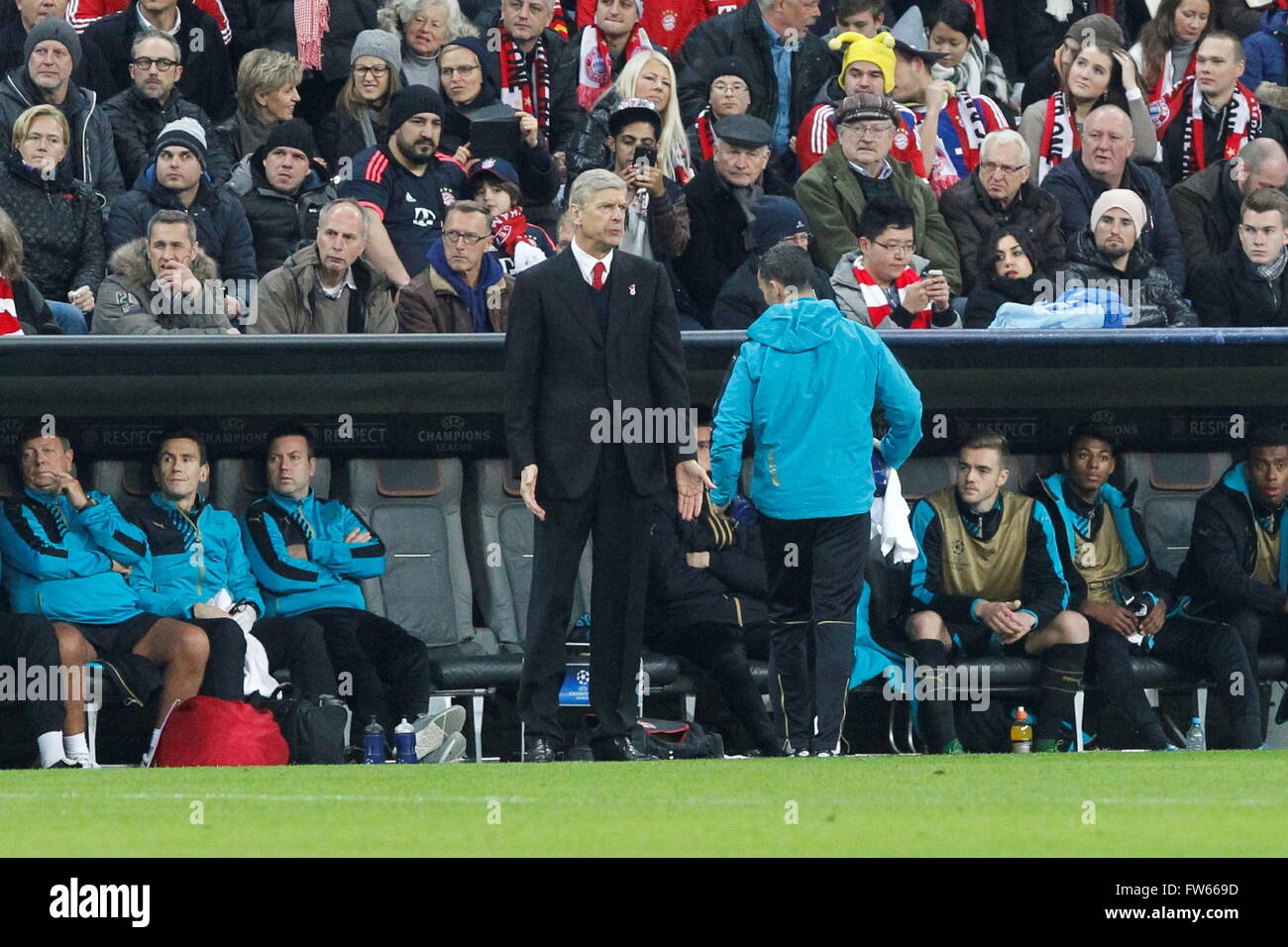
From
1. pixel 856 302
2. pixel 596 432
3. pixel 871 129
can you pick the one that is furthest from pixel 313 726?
pixel 871 129

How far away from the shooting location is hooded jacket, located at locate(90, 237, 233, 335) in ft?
32.3

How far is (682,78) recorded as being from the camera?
12438 millimetres

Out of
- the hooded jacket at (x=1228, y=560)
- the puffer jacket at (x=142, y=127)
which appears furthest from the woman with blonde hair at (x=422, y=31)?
the hooded jacket at (x=1228, y=560)

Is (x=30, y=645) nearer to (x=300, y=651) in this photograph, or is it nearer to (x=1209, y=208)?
(x=300, y=651)

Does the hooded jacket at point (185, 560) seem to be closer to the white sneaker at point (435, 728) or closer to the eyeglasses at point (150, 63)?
the white sneaker at point (435, 728)

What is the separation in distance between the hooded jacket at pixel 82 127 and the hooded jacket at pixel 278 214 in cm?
56

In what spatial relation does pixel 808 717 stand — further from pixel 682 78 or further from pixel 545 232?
pixel 682 78

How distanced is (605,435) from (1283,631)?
13.2ft

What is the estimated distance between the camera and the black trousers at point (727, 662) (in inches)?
389

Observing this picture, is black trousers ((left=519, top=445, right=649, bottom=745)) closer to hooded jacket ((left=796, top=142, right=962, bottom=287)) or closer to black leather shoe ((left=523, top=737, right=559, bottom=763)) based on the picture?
black leather shoe ((left=523, top=737, right=559, bottom=763))

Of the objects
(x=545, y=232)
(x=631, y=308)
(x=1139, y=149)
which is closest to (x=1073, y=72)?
(x=1139, y=149)

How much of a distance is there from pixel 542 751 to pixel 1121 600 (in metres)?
3.49

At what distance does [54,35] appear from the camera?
36.2 ft

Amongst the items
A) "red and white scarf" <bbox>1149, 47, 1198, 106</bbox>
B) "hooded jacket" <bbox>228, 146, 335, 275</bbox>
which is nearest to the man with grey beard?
"hooded jacket" <bbox>228, 146, 335, 275</bbox>
